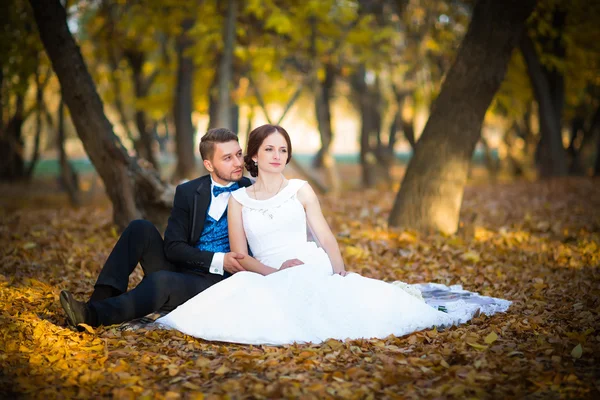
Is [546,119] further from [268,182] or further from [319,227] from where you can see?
[268,182]

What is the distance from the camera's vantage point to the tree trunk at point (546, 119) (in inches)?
588

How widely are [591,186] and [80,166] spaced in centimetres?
3686

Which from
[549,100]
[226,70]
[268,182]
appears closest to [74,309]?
[268,182]

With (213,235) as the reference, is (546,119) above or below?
above

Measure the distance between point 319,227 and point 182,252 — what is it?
112cm

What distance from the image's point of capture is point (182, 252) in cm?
472

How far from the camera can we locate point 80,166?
42750mm

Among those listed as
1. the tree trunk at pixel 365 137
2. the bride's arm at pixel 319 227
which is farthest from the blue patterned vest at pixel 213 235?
the tree trunk at pixel 365 137

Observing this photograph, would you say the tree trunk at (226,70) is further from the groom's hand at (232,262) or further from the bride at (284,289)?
the groom's hand at (232,262)

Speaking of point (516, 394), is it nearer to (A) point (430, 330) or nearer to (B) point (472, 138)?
(A) point (430, 330)

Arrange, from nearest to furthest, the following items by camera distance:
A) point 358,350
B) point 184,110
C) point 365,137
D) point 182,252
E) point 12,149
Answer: point 358,350
point 182,252
point 184,110
point 365,137
point 12,149

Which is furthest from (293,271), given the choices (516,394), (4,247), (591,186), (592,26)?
(592,26)

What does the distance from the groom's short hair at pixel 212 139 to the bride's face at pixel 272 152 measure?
24cm

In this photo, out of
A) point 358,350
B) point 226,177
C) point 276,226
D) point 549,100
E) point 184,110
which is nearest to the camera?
point 358,350
